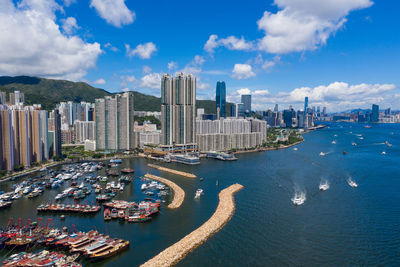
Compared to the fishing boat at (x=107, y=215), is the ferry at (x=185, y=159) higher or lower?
higher

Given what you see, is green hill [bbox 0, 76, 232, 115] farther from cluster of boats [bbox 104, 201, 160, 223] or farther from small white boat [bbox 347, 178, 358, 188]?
cluster of boats [bbox 104, 201, 160, 223]

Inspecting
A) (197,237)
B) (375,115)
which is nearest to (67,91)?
(197,237)

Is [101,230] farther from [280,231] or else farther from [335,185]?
[335,185]

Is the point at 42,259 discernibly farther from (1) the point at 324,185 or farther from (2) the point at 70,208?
(1) the point at 324,185

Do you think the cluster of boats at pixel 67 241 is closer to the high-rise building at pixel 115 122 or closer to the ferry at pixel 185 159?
the ferry at pixel 185 159

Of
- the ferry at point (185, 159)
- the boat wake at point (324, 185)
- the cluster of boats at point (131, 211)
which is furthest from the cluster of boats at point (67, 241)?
the ferry at point (185, 159)

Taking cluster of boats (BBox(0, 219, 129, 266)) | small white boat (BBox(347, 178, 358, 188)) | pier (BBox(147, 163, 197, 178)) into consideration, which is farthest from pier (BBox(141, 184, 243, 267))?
small white boat (BBox(347, 178, 358, 188))
